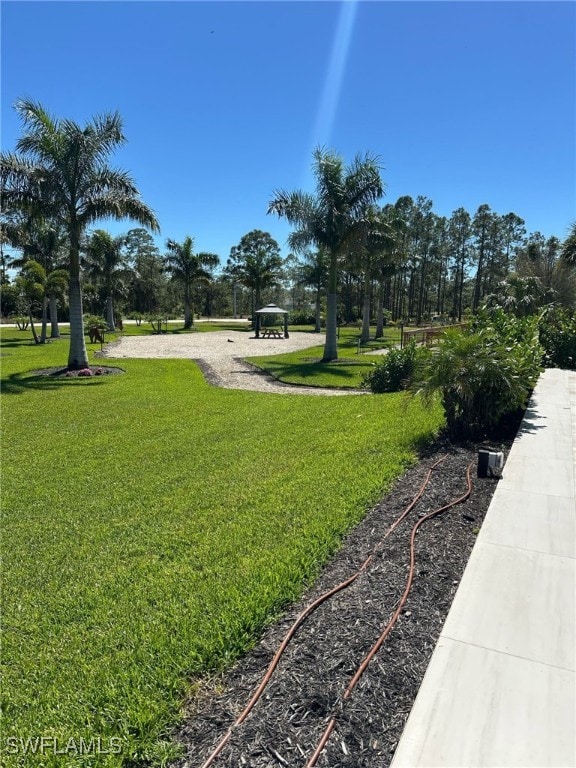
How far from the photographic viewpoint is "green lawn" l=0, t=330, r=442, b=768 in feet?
6.93

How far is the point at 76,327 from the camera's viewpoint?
14.1m

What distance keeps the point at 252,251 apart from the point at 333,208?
49239mm

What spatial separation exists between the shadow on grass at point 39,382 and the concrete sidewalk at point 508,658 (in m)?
11.4

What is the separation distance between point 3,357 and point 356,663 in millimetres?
20146

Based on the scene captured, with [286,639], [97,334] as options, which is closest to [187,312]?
[97,334]

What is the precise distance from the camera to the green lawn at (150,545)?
211 cm

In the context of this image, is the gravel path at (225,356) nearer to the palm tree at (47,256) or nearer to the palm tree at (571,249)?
the palm tree at (47,256)

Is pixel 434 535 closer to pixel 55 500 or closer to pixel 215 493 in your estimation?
pixel 215 493

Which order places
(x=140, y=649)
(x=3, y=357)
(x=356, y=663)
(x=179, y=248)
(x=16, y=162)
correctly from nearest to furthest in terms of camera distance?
1. (x=356, y=663)
2. (x=140, y=649)
3. (x=16, y=162)
4. (x=3, y=357)
5. (x=179, y=248)

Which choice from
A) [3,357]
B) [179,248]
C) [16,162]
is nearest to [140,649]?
[16,162]

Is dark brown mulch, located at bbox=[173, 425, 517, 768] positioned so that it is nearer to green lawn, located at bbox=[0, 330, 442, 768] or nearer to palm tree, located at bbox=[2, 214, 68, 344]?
green lawn, located at bbox=[0, 330, 442, 768]

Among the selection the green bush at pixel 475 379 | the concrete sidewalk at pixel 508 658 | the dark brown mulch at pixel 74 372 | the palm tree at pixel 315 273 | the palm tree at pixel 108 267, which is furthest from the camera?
the palm tree at pixel 315 273

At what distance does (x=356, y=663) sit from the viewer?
2.21m

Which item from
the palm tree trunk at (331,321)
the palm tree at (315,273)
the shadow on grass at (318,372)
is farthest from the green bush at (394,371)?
the palm tree at (315,273)
